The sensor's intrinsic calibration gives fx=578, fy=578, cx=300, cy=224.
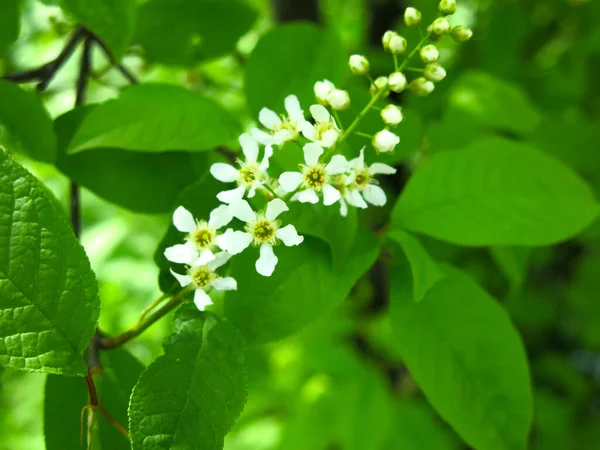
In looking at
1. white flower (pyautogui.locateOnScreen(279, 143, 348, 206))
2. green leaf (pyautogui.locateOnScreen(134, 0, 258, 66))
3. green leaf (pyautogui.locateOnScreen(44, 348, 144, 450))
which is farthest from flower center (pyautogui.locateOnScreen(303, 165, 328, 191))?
green leaf (pyautogui.locateOnScreen(134, 0, 258, 66))

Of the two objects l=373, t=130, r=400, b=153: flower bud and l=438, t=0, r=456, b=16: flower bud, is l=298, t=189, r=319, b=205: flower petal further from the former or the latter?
l=438, t=0, r=456, b=16: flower bud

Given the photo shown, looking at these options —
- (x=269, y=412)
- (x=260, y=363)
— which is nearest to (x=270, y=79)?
(x=260, y=363)

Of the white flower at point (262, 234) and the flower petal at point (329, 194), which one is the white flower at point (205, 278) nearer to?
the white flower at point (262, 234)

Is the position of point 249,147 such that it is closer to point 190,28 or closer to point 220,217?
point 220,217

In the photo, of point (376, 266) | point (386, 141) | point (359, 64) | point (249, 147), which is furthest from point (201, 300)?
point (376, 266)

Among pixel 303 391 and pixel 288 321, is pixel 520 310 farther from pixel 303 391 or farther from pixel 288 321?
pixel 288 321
